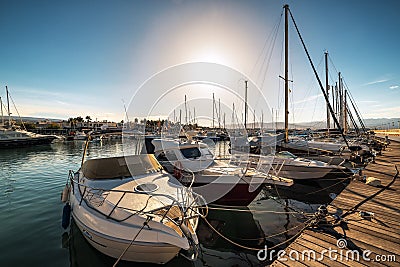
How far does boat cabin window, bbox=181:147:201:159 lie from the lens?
9.24 meters

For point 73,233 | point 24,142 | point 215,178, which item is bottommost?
point 73,233

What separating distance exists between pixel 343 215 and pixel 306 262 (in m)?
2.49

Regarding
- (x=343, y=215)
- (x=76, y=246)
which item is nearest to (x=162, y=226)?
(x=76, y=246)

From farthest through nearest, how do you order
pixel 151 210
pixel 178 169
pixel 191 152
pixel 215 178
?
pixel 191 152
pixel 178 169
pixel 215 178
pixel 151 210

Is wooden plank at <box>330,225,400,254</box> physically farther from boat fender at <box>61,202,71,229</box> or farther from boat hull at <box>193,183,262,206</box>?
boat fender at <box>61,202,71,229</box>

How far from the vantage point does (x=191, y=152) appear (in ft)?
30.9

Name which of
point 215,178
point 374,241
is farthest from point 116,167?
point 374,241

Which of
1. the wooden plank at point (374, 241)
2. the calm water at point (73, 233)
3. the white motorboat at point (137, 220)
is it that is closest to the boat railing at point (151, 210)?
the white motorboat at point (137, 220)

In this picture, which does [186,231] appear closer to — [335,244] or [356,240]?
[335,244]

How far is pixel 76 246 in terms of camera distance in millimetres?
5309

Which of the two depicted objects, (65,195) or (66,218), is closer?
(66,218)

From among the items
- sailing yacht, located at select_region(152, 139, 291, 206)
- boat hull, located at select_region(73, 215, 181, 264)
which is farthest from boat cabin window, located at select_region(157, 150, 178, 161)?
boat hull, located at select_region(73, 215, 181, 264)

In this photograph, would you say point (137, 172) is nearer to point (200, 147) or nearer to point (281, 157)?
point (200, 147)

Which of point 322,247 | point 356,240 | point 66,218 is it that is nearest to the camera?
point 322,247
